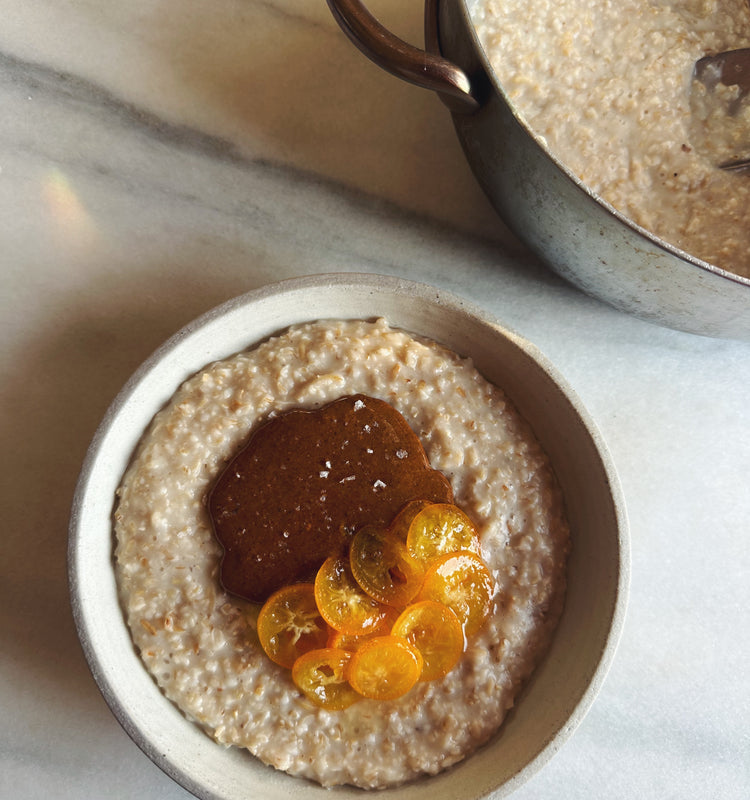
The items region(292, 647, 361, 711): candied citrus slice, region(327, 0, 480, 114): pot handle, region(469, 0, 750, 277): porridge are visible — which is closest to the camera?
region(327, 0, 480, 114): pot handle

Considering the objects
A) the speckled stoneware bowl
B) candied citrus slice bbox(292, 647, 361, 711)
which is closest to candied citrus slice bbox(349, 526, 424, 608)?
candied citrus slice bbox(292, 647, 361, 711)

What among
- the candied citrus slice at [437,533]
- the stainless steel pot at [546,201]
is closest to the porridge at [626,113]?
the stainless steel pot at [546,201]

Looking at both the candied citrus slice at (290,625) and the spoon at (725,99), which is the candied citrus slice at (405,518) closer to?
the candied citrus slice at (290,625)

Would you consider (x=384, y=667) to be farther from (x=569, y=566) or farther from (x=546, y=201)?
(x=546, y=201)

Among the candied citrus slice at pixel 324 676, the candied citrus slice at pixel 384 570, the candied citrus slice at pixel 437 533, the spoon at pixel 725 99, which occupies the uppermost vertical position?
the spoon at pixel 725 99

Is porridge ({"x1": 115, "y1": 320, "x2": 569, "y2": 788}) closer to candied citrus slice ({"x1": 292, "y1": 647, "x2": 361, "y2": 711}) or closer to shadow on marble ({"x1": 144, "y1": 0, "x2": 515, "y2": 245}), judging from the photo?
candied citrus slice ({"x1": 292, "y1": 647, "x2": 361, "y2": 711})

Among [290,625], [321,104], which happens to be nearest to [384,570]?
[290,625]

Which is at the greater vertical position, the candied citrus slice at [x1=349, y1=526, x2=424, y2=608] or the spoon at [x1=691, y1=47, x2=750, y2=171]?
the spoon at [x1=691, y1=47, x2=750, y2=171]

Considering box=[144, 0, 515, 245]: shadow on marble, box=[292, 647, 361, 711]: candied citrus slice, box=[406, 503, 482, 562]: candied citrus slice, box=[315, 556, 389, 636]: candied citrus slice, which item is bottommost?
box=[292, 647, 361, 711]: candied citrus slice
